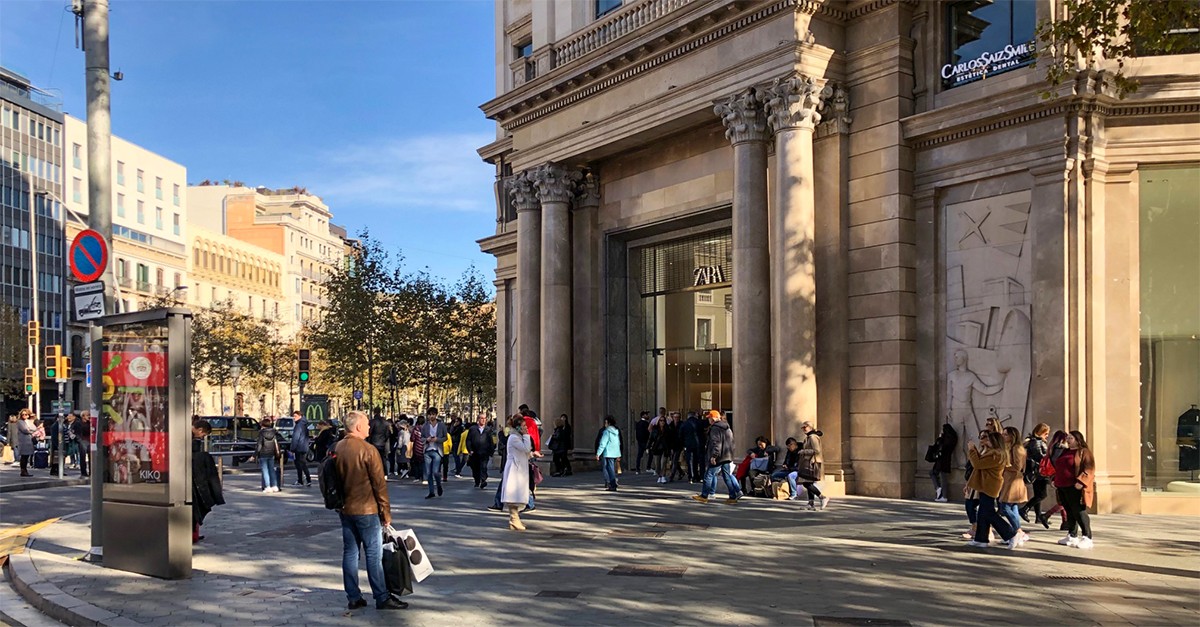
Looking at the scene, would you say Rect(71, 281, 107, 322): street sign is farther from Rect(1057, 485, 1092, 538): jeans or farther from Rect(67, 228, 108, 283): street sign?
Rect(1057, 485, 1092, 538): jeans

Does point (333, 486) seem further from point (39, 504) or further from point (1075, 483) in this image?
point (39, 504)

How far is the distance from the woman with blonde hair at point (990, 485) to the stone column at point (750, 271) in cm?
828

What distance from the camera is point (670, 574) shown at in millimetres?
11656

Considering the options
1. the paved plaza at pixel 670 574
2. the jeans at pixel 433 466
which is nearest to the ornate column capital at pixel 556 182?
the jeans at pixel 433 466

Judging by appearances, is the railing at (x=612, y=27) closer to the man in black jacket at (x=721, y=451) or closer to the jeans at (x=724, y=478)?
the man in black jacket at (x=721, y=451)

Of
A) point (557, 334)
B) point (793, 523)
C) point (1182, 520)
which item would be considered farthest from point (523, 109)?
point (1182, 520)

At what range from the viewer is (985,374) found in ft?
65.1

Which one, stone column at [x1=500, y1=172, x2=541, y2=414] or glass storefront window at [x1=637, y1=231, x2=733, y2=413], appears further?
stone column at [x1=500, y1=172, x2=541, y2=414]

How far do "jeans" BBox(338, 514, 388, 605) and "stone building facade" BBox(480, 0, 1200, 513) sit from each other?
12566mm

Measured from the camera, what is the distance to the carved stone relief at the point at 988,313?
760 inches

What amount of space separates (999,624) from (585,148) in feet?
64.1

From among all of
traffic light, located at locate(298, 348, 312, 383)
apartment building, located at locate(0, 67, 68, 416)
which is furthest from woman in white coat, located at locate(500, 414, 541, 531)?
apartment building, located at locate(0, 67, 68, 416)

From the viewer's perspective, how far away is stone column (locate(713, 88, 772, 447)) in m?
22.1

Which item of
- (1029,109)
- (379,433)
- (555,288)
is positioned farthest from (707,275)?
(1029,109)
